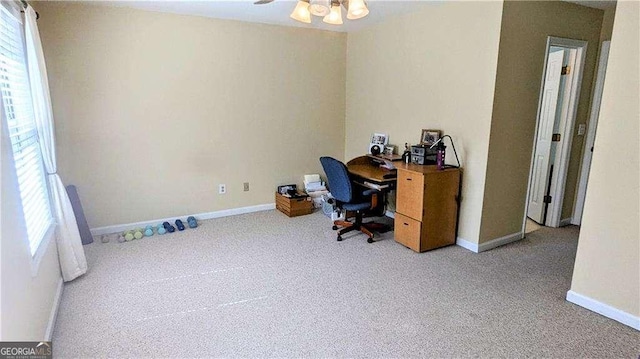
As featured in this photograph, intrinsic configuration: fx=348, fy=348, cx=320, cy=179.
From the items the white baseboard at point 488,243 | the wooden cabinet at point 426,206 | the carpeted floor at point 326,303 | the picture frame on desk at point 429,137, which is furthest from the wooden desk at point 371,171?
the white baseboard at point 488,243

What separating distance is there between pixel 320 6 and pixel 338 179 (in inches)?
62.6

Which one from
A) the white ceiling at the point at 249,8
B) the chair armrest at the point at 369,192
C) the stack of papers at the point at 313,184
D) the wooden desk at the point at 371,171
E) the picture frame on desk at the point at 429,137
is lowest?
the stack of papers at the point at 313,184

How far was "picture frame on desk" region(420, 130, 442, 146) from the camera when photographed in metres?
3.51

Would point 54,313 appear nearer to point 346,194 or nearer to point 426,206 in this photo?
point 346,194

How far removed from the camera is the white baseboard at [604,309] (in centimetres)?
218

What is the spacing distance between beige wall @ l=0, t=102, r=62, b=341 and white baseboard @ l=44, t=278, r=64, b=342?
0.04 meters

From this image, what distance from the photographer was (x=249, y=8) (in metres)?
3.50

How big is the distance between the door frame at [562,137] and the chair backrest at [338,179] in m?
1.80

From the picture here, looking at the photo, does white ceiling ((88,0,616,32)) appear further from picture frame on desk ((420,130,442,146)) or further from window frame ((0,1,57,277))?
picture frame on desk ((420,130,442,146))

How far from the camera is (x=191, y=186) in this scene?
4078 millimetres

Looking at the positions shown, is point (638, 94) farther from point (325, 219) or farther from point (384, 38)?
point (325, 219)

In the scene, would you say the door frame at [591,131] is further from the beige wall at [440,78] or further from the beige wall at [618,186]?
the beige wall at [618,186]

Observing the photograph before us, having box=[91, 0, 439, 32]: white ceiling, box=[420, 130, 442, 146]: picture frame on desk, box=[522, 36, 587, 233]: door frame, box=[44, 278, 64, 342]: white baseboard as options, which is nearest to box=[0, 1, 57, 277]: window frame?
box=[44, 278, 64, 342]: white baseboard

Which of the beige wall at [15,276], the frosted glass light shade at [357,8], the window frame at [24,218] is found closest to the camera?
the beige wall at [15,276]
